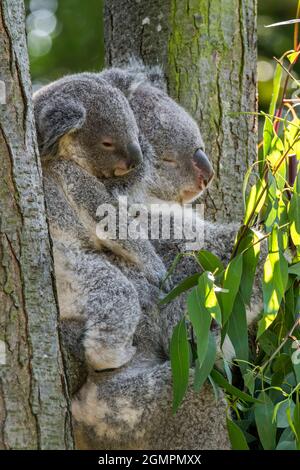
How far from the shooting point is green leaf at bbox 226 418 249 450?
2.91 meters

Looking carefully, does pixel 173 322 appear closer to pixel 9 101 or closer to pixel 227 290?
pixel 227 290

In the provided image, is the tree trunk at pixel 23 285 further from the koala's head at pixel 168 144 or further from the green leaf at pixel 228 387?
the koala's head at pixel 168 144

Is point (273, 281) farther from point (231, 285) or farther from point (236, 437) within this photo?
point (236, 437)

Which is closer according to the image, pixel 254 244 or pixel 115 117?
pixel 254 244

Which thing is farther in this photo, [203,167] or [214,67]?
[214,67]

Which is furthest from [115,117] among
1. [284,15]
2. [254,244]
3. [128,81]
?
[284,15]

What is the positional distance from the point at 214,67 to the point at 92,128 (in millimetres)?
865

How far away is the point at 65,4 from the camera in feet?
26.6

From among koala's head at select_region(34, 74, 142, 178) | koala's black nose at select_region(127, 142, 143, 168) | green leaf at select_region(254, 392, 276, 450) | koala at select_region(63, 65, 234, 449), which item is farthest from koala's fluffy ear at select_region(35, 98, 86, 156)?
green leaf at select_region(254, 392, 276, 450)

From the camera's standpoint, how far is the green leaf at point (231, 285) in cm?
287

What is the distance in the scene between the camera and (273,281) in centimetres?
288

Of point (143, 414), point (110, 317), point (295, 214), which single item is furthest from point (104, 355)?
point (295, 214)

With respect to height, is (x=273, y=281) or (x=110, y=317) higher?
(x=273, y=281)

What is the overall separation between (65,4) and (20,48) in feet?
19.0
